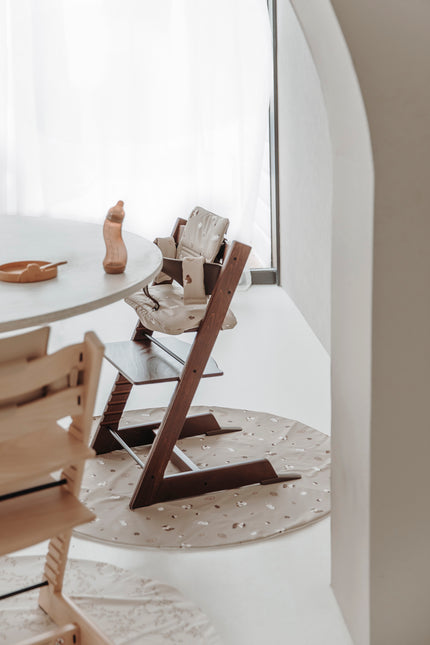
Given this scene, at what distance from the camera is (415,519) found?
7.34ft

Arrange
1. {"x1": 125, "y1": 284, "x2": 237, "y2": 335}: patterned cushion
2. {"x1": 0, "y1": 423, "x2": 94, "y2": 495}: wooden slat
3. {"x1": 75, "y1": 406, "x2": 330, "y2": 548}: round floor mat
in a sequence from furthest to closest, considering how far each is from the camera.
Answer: {"x1": 125, "y1": 284, "x2": 237, "y2": 335}: patterned cushion → {"x1": 75, "y1": 406, "x2": 330, "y2": 548}: round floor mat → {"x1": 0, "y1": 423, "x2": 94, "y2": 495}: wooden slat

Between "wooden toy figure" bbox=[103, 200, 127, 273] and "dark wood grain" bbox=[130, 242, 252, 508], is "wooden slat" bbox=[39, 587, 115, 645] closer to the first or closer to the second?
"dark wood grain" bbox=[130, 242, 252, 508]

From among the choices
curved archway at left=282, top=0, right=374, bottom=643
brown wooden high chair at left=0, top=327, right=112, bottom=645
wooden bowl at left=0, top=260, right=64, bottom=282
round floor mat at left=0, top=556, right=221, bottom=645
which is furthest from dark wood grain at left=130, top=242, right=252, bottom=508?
brown wooden high chair at left=0, top=327, right=112, bottom=645

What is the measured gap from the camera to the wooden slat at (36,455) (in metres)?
1.93

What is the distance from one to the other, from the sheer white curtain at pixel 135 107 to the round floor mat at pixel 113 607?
382 cm

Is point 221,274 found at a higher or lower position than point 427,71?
lower

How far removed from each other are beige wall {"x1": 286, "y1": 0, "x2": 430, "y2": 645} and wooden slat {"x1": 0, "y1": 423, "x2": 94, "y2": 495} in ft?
2.43

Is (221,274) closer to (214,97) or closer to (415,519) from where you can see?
(415,519)

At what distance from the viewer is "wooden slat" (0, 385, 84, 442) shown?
1.86 m

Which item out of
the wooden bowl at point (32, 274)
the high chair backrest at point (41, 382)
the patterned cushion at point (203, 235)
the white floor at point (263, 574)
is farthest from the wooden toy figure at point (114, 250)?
the white floor at point (263, 574)

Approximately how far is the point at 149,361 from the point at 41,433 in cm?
131

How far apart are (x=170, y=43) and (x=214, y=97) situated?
1.58 feet

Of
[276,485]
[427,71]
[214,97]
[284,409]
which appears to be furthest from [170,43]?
[427,71]

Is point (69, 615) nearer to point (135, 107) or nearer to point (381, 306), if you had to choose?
point (381, 306)
